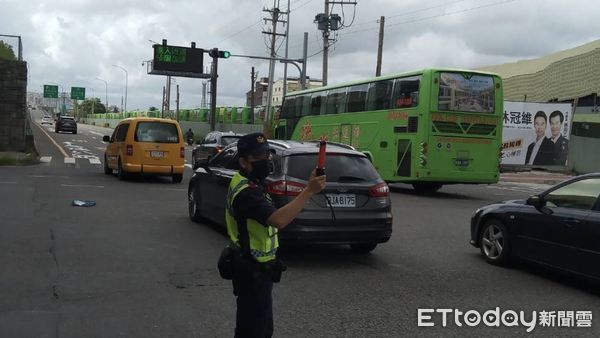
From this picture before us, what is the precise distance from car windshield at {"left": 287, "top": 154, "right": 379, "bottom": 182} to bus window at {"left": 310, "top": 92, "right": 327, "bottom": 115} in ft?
46.3

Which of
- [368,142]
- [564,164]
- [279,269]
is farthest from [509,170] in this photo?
[279,269]

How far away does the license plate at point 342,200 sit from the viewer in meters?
7.54

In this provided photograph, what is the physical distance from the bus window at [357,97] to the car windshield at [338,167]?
37.5 ft

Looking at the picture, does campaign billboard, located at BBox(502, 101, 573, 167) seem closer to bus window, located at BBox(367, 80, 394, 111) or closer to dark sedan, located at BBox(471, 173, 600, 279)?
bus window, located at BBox(367, 80, 394, 111)

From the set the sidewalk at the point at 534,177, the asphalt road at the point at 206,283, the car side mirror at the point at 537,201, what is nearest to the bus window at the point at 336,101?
the sidewalk at the point at 534,177

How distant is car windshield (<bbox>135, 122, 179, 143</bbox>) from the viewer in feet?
56.3

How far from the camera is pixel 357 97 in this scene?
19750 millimetres

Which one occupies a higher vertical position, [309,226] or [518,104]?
[518,104]

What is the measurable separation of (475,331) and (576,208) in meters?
2.35

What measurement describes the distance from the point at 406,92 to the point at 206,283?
11868 millimetres

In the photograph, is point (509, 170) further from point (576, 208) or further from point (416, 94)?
point (576, 208)

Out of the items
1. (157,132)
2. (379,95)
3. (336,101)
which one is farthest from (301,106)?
(157,132)

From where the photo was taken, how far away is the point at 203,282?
21.2 feet

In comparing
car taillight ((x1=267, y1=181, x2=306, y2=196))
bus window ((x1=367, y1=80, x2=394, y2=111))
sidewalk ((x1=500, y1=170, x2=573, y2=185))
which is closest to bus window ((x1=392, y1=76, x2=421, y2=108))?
bus window ((x1=367, y1=80, x2=394, y2=111))
